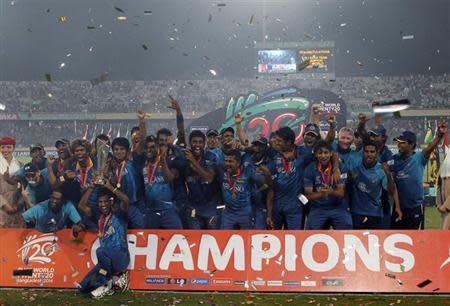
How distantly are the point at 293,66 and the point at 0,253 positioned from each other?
1159 inches

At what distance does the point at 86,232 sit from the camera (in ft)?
21.6

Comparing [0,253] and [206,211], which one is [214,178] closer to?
[206,211]

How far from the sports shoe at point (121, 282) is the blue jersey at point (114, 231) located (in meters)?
0.35

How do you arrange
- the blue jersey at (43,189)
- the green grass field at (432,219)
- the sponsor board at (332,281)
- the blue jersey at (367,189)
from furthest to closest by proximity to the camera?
1. the green grass field at (432,219)
2. the blue jersey at (43,189)
3. the blue jersey at (367,189)
4. the sponsor board at (332,281)

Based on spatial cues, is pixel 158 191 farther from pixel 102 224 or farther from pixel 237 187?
pixel 237 187

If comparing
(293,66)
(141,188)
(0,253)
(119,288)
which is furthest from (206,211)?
(293,66)

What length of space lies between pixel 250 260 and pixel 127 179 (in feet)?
6.44

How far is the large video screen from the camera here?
33.5m

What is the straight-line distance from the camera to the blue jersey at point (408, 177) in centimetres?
657

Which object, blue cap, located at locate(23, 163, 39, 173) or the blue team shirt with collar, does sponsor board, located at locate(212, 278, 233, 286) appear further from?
blue cap, located at locate(23, 163, 39, 173)

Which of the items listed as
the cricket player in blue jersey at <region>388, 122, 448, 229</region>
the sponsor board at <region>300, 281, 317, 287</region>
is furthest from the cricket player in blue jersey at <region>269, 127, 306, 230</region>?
the cricket player in blue jersey at <region>388, 122, 448, 229</region>

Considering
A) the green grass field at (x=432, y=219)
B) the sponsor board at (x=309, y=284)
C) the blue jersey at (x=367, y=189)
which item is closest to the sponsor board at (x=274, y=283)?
the sponsor board at (x=309, y=284)

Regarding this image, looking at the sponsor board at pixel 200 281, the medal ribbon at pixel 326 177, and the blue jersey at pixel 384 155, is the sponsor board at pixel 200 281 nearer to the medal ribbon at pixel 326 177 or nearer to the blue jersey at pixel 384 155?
the medal ribbon at pixel 326 177

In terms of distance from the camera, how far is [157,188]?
6.71 metres
